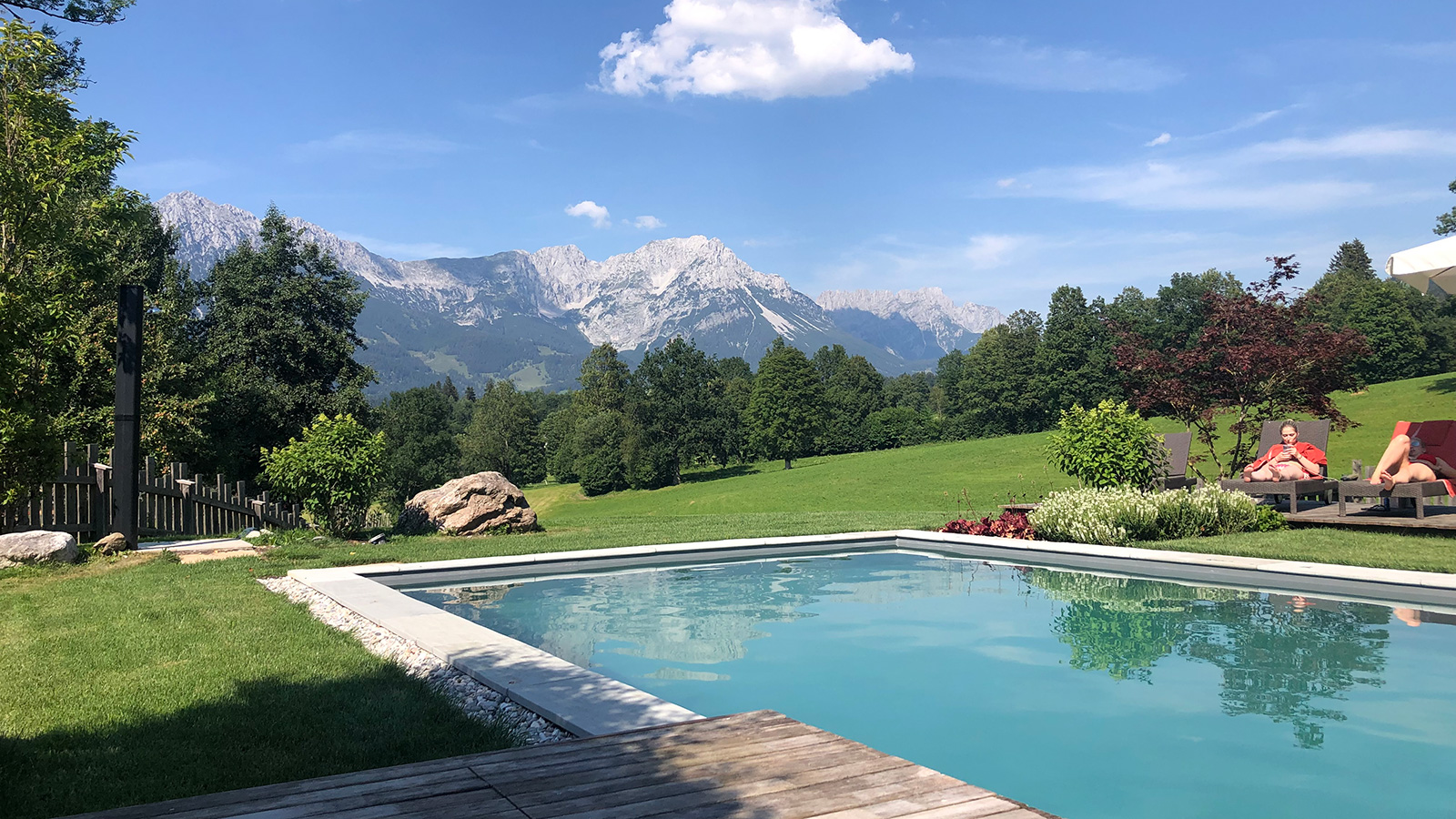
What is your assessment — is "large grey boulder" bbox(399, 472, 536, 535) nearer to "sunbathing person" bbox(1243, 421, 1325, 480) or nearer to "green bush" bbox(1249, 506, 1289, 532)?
"green bush" bbox(1249, 506, 1289, 532)

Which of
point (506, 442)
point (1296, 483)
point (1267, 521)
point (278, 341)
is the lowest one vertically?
point (1267, 521)

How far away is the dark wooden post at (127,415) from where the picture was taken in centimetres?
1141

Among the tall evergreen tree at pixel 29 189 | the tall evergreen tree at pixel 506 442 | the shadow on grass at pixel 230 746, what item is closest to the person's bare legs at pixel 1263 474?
the shadow on grass at pixel 230 746

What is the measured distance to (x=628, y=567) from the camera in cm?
1215

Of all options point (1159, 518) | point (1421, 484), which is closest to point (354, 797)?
point (1159, 518)

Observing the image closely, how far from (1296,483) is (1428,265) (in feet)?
13.1

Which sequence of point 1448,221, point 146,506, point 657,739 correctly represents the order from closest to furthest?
1. point 657,739
2. point 146,506
3. point 1448,221

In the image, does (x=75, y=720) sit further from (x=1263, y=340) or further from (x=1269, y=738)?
(x=1263, y=340)

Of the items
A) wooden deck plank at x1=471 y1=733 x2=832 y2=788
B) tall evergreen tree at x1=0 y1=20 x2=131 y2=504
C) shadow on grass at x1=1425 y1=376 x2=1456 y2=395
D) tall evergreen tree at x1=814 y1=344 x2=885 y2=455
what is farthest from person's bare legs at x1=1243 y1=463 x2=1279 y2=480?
tall evergreen tree at x1=814 y1=344 x2=885 y2=455

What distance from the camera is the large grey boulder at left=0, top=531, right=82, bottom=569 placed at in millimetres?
9969

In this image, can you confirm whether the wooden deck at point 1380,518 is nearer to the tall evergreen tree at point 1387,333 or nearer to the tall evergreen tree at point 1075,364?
the tall evergreen tree at point 1075,364

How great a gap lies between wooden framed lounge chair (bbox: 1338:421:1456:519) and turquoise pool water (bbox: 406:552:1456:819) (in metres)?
4.44

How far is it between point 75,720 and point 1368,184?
27824mm

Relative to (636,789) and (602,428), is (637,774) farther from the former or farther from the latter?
(602,428)
